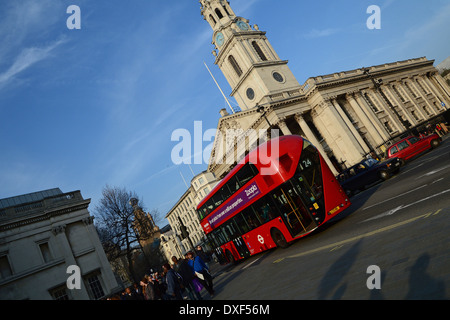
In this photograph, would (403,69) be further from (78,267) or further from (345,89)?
(78,267)

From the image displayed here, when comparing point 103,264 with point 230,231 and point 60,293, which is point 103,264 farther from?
point 230,231

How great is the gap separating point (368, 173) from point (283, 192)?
1083 centimetres

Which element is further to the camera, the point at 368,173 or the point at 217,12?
the point at 217,12

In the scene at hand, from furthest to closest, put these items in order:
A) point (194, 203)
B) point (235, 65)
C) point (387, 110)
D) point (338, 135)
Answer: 1. point (194, 203)
2. point (235, 65)
3. point (387, 110)
4. point (338, 135)

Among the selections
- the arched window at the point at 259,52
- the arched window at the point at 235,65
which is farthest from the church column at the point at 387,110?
the arched window at the point at 235,65

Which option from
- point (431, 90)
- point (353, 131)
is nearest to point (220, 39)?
point (353, 131)

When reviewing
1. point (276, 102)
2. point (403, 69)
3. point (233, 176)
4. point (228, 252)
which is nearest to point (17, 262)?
point (228, 252)

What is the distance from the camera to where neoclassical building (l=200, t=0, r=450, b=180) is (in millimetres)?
34938

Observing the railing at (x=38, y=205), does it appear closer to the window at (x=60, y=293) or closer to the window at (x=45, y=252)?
the window at (x=45, y=252)

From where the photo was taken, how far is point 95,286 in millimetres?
23484

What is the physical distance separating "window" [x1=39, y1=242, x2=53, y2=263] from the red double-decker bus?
18159mm

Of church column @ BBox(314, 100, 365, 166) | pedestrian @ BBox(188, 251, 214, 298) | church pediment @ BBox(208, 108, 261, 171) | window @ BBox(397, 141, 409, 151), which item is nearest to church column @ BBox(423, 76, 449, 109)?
church column @ BBox(314, 100, 365, 166)

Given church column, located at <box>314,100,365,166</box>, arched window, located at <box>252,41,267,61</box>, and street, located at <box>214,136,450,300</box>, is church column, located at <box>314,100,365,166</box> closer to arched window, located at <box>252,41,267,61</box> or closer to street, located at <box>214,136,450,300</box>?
arched window, located at <box>252,41,267,61</box>
